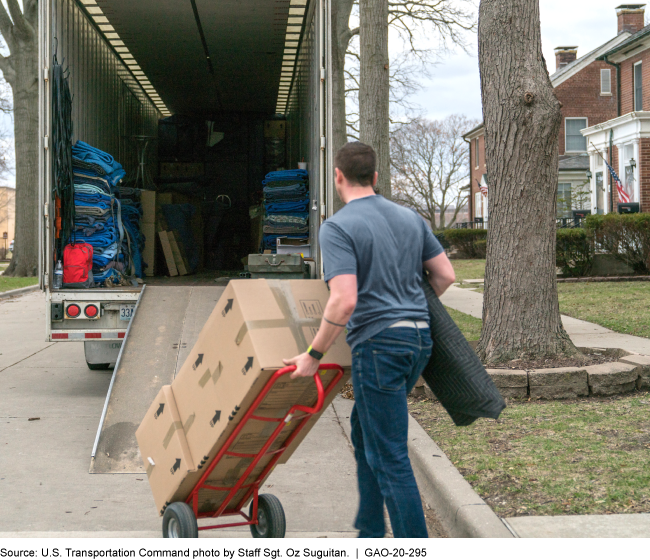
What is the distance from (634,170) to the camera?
2398 centimetres

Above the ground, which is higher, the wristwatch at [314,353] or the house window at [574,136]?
the house window at [574,136]

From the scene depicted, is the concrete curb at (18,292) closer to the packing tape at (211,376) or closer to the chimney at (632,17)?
the packing tape at (211,376)

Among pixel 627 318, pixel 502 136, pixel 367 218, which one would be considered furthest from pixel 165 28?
pixel 627 318

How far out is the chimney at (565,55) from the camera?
43594 mm

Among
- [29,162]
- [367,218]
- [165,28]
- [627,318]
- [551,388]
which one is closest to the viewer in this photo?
[367,218]

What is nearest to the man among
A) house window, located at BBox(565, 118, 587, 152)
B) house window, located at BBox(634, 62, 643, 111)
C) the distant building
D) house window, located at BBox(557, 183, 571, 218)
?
house window, located at BBox(634, 62, 643, 111)

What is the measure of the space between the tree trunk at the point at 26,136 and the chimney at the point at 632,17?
90.4ft

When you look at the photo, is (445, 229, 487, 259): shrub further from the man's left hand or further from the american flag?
the man's left hand

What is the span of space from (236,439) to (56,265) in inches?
166

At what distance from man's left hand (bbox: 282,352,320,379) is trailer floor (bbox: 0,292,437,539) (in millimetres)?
1278

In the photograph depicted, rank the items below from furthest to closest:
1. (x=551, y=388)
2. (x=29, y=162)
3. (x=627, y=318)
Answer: (x=29, y=162), (x=627, y=318), (x=551, y=388)

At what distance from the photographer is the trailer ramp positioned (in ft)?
16.4

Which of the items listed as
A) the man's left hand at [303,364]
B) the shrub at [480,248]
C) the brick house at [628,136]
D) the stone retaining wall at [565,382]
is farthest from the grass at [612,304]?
the shrub at [480,248]

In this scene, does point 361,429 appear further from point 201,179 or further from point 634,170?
point 634,170
